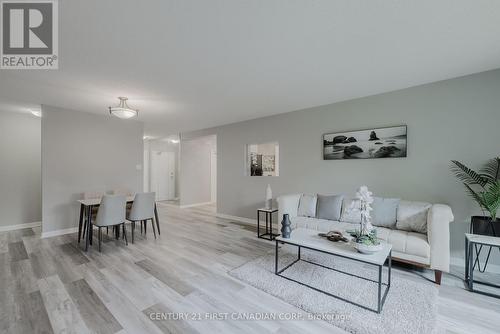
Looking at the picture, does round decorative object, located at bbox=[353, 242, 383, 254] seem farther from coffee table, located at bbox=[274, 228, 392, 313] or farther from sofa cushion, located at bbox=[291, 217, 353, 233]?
sofa cushion, located at bbox=[291, 217, 353, 233]

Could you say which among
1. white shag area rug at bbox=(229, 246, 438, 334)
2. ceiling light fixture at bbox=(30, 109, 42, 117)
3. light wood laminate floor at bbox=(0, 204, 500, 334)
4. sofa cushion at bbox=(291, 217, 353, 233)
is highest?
ceiling light fixture at bbox=(30, 109, 42, 117)

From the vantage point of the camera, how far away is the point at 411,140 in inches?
124

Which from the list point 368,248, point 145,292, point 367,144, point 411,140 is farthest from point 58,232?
point 411,140

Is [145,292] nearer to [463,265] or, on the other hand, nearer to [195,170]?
[463,265]

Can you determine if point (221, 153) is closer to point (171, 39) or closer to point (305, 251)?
point (305, 251)

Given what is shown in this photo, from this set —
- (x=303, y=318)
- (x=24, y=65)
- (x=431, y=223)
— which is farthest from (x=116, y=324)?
(x=431, y=223)

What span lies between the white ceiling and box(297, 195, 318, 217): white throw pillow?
178 centimetres

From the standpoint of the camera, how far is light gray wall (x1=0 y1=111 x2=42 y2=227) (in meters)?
4.42

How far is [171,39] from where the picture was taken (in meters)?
1.96

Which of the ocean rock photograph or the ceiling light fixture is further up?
the ceiling light fixture

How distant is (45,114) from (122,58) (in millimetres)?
2968

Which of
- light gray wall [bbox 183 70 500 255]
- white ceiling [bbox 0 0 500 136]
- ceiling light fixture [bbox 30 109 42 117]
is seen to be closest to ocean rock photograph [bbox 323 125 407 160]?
light gray wall [bbox 183 70 500 255]

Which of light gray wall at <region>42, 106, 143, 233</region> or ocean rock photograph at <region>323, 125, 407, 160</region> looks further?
light gray wall at <region>42, 106, 143, 233</region>

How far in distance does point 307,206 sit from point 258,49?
8.53 feet
